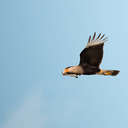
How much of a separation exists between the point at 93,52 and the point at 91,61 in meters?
0.59

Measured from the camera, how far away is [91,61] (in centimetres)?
2236

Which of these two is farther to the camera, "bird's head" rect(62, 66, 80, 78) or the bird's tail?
the bird's tail

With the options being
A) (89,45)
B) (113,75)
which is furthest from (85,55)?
(113,75)

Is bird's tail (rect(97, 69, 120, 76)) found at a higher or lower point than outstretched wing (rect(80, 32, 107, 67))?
lower

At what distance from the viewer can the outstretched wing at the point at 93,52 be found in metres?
21.9

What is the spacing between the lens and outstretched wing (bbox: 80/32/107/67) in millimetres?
21922

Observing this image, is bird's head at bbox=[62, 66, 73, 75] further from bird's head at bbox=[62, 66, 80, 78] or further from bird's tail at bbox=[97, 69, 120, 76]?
bird's tail at bbox=[97, 69, 120, 76]

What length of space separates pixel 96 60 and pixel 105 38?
1369mm

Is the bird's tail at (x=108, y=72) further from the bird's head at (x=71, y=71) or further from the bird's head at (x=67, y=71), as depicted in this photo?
the bird's head at (x=67, y=71)

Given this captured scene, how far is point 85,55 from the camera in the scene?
22.4 metres

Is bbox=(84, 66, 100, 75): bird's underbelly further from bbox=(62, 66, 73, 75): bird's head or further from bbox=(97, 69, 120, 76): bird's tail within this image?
bbox=(62, 66, 73, 75): bird's head

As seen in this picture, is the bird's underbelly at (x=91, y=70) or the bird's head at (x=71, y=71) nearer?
the bird's head at (x=71, y=71)

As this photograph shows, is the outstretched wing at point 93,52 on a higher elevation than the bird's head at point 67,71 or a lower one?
higher

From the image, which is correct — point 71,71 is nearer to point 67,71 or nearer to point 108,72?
point 67,71
